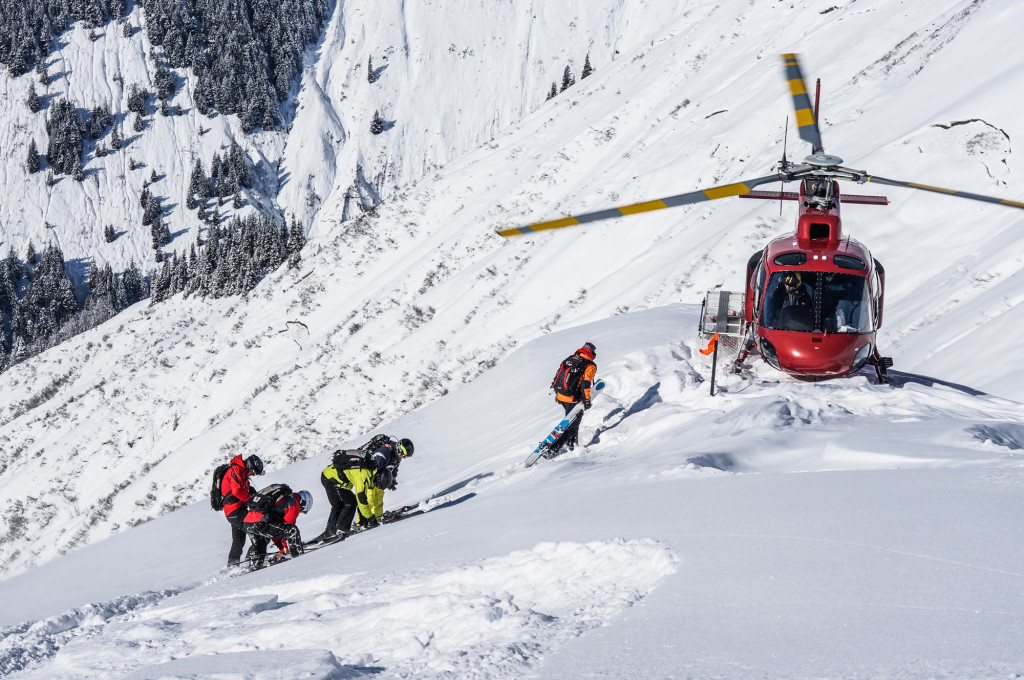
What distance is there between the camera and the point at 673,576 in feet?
15.1

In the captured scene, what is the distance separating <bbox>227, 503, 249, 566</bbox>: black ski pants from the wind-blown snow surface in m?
0.96

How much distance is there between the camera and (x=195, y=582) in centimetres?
981

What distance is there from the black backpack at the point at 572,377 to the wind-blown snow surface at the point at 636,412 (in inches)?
32.4

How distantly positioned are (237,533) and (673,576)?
24.7 ft

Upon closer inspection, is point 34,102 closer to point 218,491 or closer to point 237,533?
point 218,491

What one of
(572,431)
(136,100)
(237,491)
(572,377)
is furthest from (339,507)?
(136,100)

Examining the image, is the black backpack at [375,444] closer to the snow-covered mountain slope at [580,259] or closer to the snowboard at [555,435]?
the snowboard at [555,435]

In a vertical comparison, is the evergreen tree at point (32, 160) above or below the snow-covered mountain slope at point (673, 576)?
above

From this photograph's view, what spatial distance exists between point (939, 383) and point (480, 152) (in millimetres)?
29846

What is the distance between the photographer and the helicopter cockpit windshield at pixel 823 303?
35.9 feet

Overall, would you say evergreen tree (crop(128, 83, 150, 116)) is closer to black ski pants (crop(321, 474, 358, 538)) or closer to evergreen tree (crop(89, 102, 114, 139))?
evergreen tree (crop(89, 102, 114, 139))

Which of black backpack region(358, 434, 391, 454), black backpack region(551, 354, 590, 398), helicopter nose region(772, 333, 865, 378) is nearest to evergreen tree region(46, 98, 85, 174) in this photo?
black backpack region(358, 434, 391, 454)

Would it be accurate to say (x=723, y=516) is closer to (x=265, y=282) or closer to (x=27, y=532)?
(x=27, y=532)

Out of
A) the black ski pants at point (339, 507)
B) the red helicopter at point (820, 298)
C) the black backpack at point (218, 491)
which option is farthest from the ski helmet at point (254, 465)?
the red helicopter at point (820, 298)
